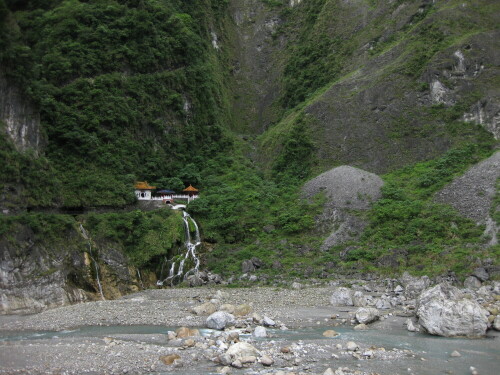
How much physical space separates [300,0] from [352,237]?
7183 centimetres

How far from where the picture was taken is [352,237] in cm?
4519

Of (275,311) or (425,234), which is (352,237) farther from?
(275,311)

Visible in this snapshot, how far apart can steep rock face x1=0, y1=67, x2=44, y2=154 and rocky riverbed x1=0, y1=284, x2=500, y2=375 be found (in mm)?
Answer: 17428

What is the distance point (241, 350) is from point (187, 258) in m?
26.4


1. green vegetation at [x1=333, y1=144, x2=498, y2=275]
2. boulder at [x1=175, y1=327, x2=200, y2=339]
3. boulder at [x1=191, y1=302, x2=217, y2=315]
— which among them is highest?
green vegetation at [x1=333, y1=144, x2=498, y2=275]

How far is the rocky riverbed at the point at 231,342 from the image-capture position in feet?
56.1

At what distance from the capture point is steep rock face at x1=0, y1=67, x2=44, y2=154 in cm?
3958

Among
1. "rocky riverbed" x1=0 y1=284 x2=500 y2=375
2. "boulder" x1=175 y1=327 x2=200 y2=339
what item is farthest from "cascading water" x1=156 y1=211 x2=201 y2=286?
"boulder" x1=175 y1=327 x2=200 y2=339

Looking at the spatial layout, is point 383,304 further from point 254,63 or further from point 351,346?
point 254,63

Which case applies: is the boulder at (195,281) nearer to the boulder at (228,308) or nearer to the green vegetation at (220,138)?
the green vegetation at (220,138)

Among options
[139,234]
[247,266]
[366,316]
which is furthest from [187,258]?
[366,316]

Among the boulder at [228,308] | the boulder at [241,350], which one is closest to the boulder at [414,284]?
the boulder at [228,308]

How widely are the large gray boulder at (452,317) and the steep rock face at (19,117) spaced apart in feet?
112

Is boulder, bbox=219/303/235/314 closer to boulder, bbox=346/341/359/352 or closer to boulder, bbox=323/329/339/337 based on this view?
boulder, bbox=323/329/339/337
